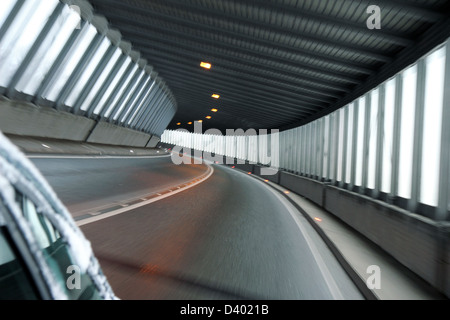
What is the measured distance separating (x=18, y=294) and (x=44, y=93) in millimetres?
16054

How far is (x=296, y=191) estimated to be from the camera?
1886cm

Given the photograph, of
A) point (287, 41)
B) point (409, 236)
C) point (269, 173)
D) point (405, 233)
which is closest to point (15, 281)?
point (409, 236)

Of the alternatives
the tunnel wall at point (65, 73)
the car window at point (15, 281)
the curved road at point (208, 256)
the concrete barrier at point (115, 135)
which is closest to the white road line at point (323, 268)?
the curved road at point (208, 256)

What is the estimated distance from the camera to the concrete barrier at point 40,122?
1306cm

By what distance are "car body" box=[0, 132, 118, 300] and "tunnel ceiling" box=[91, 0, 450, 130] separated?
7.53 m

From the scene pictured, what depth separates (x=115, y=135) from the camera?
84.4 feet

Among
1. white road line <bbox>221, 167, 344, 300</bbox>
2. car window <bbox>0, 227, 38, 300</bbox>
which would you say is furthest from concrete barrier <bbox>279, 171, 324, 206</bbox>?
car window <bbox>0, 227, 38, 300</bbox>

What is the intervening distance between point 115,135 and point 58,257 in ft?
82.6

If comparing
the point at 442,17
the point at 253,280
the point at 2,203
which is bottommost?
the point at 253,280

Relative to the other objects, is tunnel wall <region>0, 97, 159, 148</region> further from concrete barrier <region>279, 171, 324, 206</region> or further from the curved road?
concrete barrier <region>279, 171, 324, 206</region>

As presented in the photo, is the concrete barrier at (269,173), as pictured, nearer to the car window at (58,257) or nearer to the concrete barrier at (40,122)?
the concrete barrier at (40,122)

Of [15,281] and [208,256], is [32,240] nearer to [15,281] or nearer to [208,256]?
[15,281]
